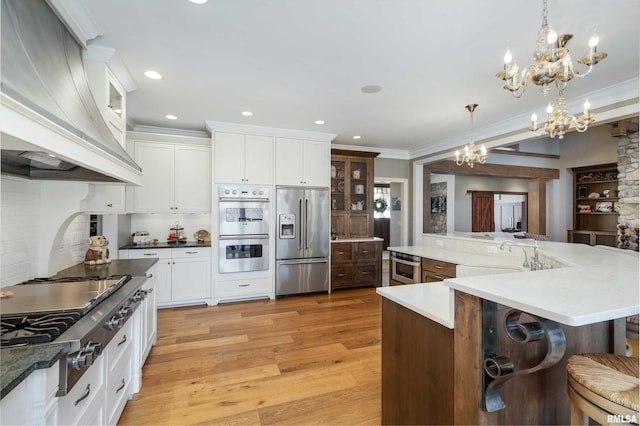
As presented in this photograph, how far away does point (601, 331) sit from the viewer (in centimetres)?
137

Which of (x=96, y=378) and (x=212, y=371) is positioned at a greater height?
(x=96, y=378)

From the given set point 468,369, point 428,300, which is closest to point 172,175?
point 428,300

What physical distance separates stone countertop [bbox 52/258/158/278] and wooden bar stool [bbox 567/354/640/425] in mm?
2693

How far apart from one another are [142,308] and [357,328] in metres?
2.23

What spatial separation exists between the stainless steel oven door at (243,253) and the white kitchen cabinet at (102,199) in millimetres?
1674

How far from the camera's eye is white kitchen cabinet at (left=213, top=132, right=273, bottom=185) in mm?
4223

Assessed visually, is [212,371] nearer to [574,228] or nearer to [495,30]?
[495,30]

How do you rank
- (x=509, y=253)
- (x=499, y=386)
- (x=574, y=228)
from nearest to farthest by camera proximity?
1. (x=499, y=386)
2. (x=509, y=253)
3. (x=574, y=228)

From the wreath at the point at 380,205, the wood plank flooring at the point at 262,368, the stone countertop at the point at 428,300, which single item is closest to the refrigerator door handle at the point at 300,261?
the wood plank flooring at the point at 262,368

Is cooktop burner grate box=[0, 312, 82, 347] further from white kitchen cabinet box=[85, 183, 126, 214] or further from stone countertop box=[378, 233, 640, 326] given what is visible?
stone countertop box=[378, 233, 640, 326]

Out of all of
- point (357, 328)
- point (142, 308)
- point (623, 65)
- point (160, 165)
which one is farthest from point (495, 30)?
point (160, 165)

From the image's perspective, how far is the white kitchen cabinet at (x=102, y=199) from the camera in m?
2.37

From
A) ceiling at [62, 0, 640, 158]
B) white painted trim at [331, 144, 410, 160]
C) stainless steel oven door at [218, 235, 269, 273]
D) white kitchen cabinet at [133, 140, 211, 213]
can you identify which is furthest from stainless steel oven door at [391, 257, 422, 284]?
white kitchen cabinet at [133, 140, 211, 213]

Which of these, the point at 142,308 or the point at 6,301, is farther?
the point at 142,308
